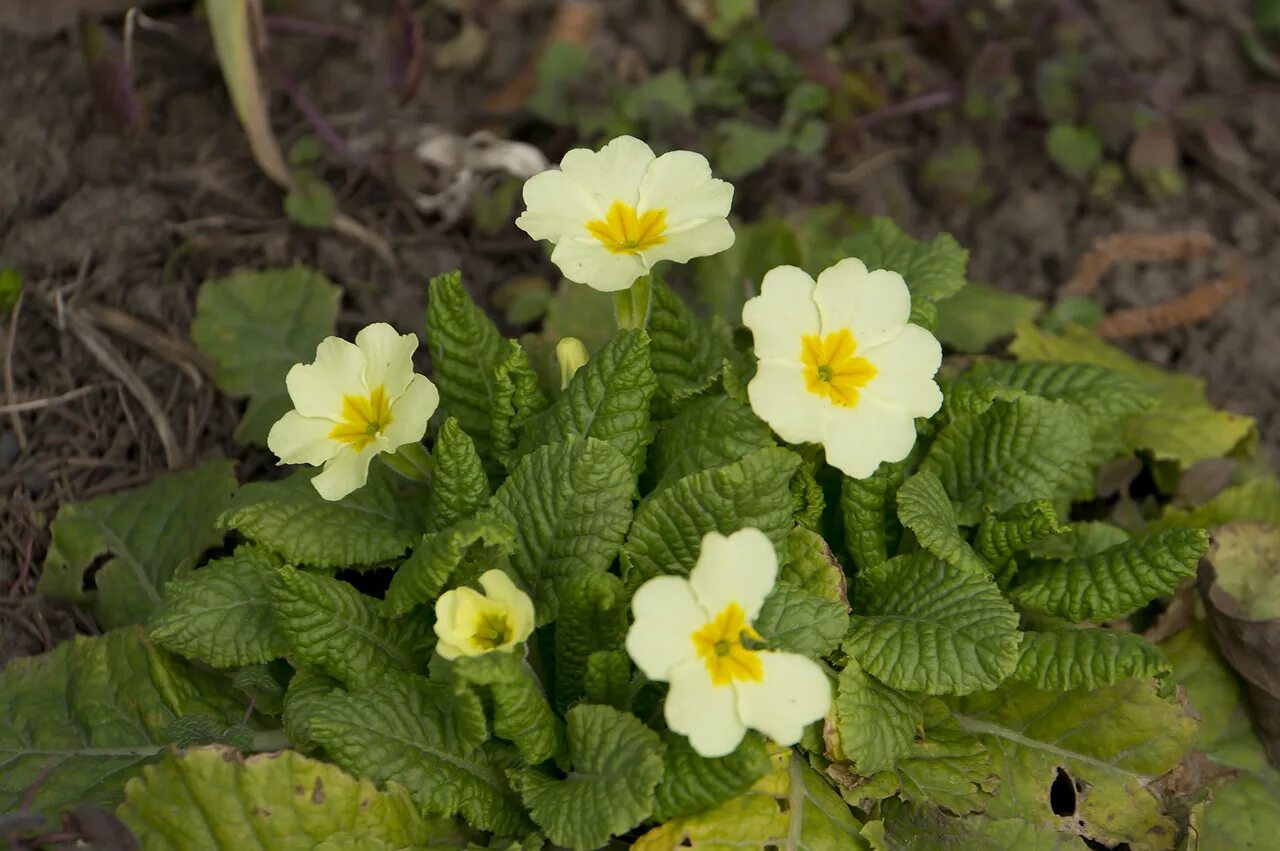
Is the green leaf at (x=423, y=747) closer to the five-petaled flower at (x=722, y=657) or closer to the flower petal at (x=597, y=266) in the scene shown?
the five-petaled flower at (x=722, y=657)

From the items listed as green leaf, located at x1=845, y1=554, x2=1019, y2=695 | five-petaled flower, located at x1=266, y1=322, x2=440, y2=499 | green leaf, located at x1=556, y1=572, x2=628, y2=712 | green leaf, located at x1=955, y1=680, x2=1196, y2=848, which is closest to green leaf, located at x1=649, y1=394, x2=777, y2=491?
green leaf, located at x1=556, y1=572, x2=628, y2=712

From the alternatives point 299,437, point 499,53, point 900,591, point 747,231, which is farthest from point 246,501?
point 499,53

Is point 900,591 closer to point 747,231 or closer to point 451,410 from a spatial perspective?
point 451,410

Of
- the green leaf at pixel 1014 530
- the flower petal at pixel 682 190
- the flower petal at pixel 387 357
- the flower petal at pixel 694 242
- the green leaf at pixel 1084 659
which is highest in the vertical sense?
the flower petal at pixel 682 190

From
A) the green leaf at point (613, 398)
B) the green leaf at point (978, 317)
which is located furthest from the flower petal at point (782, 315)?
the green leaf at point (978, 317)

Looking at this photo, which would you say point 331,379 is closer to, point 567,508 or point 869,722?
point 567,508

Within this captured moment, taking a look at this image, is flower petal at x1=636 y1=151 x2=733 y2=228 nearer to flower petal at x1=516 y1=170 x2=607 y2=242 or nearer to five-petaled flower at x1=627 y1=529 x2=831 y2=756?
flower petal at x1=516 y1=170 x2=607 y2=242
